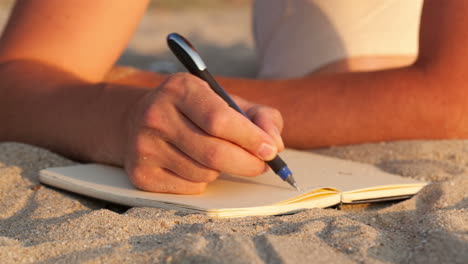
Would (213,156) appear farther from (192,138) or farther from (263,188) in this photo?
(263,188)

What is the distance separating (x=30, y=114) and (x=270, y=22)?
88cm

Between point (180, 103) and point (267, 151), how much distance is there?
168mm

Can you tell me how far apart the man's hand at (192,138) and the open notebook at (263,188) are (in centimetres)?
4

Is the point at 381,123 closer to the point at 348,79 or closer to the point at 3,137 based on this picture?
the point at 348,79

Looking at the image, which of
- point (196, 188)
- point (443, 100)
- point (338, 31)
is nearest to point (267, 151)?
point (196, 188)

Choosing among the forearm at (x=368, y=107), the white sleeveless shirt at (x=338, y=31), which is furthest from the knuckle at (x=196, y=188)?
the white sleeveless shirt at (x=338, y=31)

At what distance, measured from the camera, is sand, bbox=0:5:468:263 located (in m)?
0.88

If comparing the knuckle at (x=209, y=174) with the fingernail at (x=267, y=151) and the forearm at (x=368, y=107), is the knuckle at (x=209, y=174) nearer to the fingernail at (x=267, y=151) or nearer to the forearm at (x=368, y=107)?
the fingernail at (x=267, y=151)

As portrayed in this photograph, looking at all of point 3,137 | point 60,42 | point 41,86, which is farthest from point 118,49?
point 3,137

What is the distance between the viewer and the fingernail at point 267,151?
3.55 ft

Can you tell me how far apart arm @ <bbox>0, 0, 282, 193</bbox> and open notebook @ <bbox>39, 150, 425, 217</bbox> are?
0.13 ft

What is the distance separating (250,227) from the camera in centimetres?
101

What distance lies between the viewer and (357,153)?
1.51 meters

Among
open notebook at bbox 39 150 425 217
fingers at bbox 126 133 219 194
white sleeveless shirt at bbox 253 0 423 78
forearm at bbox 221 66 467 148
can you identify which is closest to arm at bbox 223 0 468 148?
forearm at bbox 221 66 467 148
